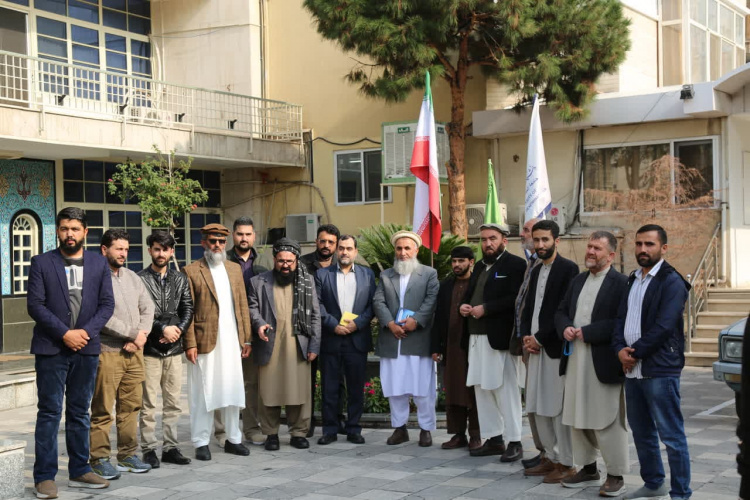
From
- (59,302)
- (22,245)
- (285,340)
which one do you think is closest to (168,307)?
(285,340)

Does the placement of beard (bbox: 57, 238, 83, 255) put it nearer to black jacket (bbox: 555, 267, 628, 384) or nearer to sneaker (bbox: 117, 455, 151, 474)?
sneaker (bbox: 117, 455, 151, 474)

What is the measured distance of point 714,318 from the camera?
571 inches

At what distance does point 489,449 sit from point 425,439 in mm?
685

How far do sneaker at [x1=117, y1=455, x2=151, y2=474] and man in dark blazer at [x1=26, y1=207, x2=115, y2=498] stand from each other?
0.49 metres

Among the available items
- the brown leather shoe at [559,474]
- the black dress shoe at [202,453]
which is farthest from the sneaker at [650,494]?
the black dress shoe at [202,453]

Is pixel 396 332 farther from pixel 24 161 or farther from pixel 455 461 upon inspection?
pixel 24 161

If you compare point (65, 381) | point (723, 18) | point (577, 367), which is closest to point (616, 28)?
point (723, 18)

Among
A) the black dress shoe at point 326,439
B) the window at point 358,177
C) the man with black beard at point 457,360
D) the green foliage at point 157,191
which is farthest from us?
the window at point 358,177

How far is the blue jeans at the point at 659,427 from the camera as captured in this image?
20.1 feet

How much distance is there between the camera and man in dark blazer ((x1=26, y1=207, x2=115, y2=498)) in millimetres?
6738

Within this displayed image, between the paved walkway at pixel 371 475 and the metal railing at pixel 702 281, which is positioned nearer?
the paved walkway at pixel 371 475

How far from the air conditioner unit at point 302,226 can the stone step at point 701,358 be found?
27.8ft

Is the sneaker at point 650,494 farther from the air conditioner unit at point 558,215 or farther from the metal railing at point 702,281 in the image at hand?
the air conditioner unit at point 558,215

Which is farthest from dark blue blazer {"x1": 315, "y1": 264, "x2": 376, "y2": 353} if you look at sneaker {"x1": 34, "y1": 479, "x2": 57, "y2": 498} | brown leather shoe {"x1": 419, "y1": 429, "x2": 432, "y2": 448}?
sneaker {"x1": 34, "y1": 479, "x2": 57, "y2": 498}
